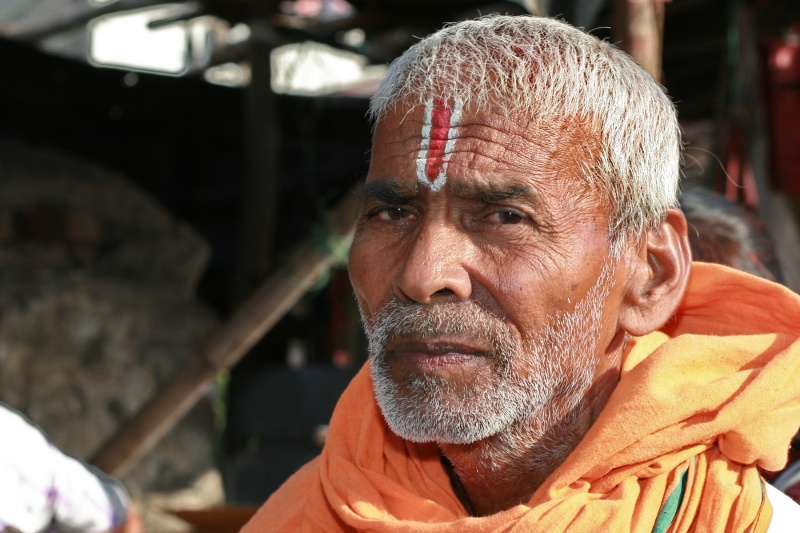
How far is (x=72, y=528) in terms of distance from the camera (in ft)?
7.03

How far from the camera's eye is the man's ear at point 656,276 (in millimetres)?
1661

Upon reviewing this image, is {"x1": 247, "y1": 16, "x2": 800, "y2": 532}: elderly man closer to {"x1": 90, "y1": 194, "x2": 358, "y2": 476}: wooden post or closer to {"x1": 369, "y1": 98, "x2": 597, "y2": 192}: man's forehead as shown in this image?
{"x1": 369, "y1": 98, "x2": 597, "y2": 192}: man's forehead

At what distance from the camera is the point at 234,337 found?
410 cm

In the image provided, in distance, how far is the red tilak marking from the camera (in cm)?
159

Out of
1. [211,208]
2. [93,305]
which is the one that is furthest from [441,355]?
[211,208]

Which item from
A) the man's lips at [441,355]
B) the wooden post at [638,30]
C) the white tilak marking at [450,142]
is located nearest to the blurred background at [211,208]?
Result: the wooden post at [638,30]

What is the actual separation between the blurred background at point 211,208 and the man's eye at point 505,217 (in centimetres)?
225

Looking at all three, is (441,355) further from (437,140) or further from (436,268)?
(437,140)

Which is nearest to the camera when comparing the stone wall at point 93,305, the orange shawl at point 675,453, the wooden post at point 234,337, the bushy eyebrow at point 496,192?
the orange shawl at point 675,453

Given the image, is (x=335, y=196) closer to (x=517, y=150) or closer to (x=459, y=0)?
(x=459, y=0)

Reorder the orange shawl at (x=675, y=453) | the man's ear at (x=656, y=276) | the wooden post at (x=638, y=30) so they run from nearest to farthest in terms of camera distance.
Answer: the orange shawl at (x=675, y=453), the man's ear at (x=656, y=276), the wooden post at (x=638, y=30)

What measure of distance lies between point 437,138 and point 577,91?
24cm

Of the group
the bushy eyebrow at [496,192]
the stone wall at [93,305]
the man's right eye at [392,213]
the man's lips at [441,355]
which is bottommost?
the stone wall at [93,305]

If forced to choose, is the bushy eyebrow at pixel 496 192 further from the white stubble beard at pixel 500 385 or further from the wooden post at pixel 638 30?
the wooden post at pixel 638 30
